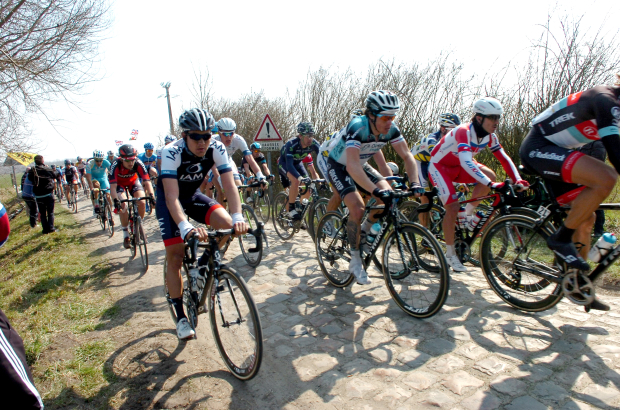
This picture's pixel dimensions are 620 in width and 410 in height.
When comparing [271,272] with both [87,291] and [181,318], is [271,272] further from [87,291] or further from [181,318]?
[87,291]

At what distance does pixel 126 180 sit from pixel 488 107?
23.2ft

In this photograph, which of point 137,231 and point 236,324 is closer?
point 236,324

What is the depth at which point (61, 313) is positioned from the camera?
197 inches

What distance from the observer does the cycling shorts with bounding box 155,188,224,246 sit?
12.5ft

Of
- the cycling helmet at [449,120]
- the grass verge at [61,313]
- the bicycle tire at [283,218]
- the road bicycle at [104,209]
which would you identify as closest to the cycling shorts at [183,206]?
the grass verge at [61,313]

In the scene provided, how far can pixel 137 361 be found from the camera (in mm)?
3631

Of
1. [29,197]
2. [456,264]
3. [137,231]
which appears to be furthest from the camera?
[29,197]

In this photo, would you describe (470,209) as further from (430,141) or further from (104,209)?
(104,209)

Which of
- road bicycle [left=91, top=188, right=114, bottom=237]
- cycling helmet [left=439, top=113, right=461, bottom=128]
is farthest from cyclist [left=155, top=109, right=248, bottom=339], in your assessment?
road bicycle [left=91, top=188, right=114, bottom=237]

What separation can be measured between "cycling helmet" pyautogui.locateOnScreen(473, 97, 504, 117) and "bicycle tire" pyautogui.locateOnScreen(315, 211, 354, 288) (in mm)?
2194

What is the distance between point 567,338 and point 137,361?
3.96 metres

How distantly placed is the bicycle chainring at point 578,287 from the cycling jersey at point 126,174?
7203 mm

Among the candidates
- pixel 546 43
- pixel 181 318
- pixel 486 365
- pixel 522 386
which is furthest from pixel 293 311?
pixel 546 43

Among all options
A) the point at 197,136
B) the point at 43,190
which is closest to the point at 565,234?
the point at 197,136
